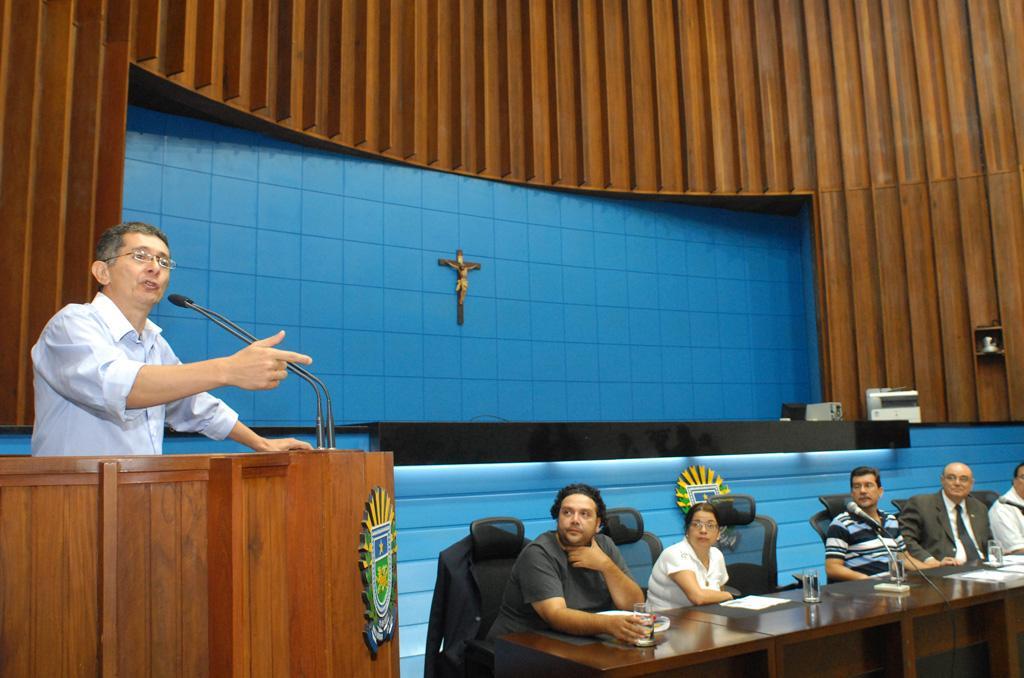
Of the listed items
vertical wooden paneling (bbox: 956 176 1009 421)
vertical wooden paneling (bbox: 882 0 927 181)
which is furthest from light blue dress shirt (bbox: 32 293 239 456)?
vertical wooden paneling (bbox: 882 0 927 181)

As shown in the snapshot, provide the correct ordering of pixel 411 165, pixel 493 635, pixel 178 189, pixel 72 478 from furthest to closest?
pixel 411 165 → pixel 178 189 → pixel 493 635 → pixel 72 478

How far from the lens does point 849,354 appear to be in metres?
7.74

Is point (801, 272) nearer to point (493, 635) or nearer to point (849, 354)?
point (849, 354)

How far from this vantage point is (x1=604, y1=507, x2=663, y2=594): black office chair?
141 inches

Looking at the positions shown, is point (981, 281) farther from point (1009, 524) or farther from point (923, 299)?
point (1009, 524)

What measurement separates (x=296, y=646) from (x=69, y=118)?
3989 millimetres

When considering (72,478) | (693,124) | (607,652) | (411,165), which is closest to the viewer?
(72,478)

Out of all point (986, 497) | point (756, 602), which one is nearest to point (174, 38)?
point (756, 602)

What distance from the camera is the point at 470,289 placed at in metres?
6.77

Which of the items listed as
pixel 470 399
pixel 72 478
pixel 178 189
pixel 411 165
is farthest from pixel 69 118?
pixel 72 478

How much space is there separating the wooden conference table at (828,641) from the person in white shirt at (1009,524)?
102 cm

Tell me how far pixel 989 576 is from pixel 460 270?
425cm

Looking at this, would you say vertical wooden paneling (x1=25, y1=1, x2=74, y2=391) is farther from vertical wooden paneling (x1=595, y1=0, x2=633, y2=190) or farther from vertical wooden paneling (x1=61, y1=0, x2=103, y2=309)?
vertical wooden paneling (x1=595, y1=0, x2=633, y2=190)

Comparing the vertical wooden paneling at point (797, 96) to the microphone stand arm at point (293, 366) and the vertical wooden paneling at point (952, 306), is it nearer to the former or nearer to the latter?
the vertical wooden paneling at point (952, 306)
